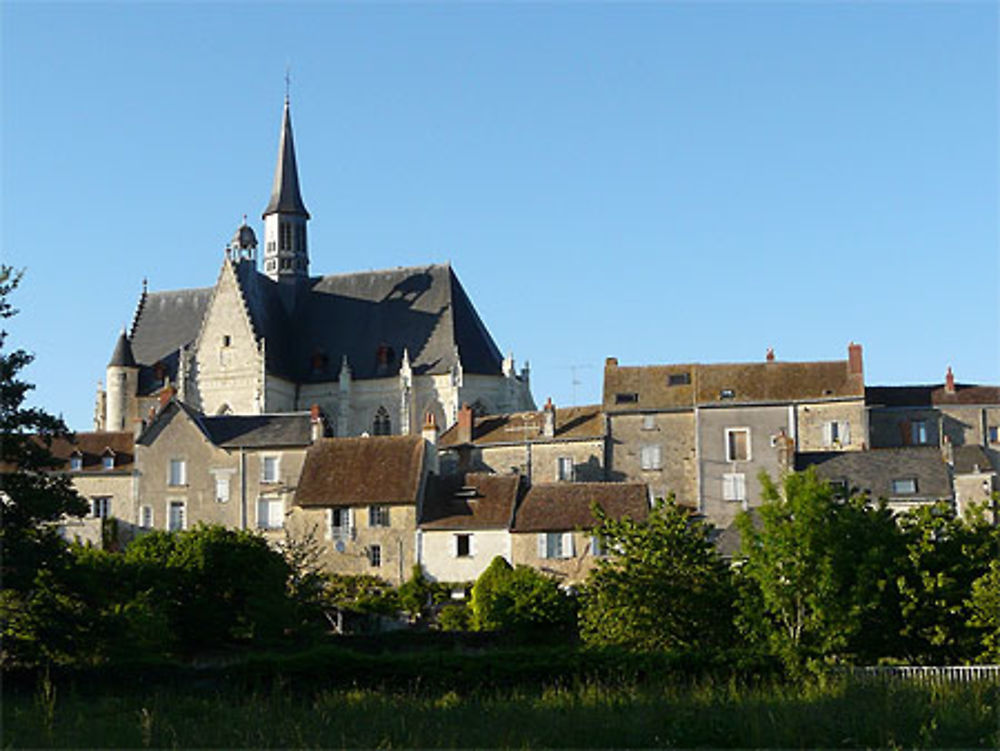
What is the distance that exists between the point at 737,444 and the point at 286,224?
3435cm

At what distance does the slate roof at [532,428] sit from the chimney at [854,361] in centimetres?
795

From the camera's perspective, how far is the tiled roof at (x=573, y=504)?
3772cm

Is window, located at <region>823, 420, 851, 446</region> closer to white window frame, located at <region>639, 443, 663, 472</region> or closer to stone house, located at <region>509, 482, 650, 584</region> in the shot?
white window frame, located at <region>639, 443, 663, 472</region>

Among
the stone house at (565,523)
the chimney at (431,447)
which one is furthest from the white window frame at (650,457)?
the chimney at (431,447)

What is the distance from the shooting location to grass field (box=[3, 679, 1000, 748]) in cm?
1336

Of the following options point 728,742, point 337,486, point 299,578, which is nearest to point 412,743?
point 728,742

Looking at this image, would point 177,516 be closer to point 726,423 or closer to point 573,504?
point 573,504

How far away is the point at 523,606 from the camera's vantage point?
32219mm

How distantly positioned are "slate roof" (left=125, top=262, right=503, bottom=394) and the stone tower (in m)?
0.65

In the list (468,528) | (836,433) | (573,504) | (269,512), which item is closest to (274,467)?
(269,512)

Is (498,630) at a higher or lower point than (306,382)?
lower

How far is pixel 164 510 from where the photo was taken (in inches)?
1761

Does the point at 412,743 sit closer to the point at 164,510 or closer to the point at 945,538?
the point at 945,538

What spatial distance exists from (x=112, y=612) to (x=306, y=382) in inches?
1435
